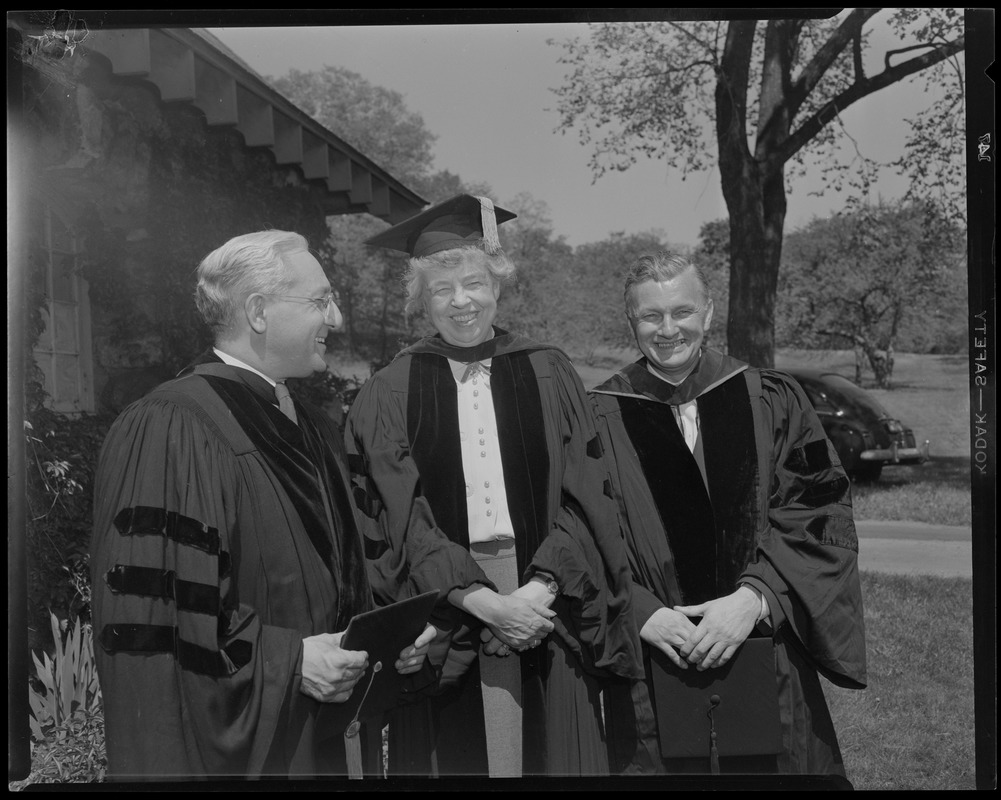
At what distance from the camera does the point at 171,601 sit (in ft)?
7.63

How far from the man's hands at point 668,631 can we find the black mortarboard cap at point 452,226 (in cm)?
129

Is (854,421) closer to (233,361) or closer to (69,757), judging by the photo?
(233,361)

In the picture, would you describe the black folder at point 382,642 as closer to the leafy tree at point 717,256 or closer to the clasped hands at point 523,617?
the clasped hands at point 523,617

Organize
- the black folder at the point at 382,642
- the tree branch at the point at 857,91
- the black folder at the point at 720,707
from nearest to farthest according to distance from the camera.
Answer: the black folder at the point at 382,642
the black folder at the point at 720,707
the tree branch at the point at 857,91

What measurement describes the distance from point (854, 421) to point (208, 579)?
272 centimetres

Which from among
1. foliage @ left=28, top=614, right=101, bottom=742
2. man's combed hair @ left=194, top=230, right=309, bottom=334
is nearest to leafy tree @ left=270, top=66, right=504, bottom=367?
man's combed hair @ left=194, top=230, right=309, bottom=334

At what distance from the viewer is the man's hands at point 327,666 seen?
2.46 meters

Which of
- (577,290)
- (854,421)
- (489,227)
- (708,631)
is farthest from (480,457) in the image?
(854,421)

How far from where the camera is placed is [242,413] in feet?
8.10

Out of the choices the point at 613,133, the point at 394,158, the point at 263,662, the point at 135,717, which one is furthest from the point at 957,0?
the point at 135,717

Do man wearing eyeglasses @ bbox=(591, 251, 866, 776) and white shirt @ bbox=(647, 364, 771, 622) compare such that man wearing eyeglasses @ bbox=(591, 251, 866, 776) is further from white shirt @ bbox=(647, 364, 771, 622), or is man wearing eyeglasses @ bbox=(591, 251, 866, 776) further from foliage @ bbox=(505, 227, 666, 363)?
foliage @ bbox=(505, 227, 666, 363)

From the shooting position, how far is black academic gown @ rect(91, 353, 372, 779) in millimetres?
2314

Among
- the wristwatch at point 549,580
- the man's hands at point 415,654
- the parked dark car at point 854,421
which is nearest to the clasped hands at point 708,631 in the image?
the wristwatch at point 549,580

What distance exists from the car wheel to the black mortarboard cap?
197cm
